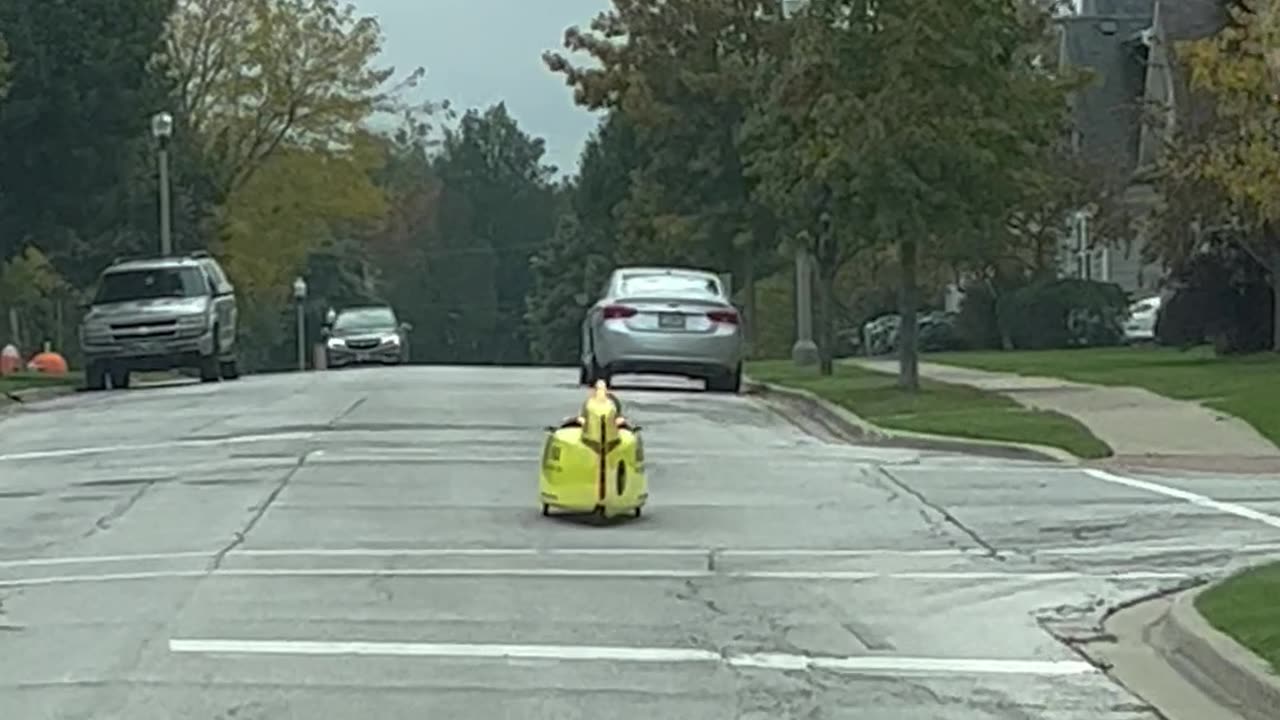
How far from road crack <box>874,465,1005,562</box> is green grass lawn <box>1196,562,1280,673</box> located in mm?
2318

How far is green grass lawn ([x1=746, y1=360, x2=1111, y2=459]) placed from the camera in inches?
937

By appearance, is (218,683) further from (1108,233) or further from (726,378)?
(1108,233)

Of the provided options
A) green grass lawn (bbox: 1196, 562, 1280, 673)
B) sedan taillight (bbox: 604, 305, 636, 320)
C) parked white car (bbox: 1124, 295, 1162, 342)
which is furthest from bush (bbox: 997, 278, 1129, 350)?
green grass lawn (bbox: 1196, 562, 1280, 673)

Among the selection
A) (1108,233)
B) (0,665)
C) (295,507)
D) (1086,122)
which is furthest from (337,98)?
(0,665)

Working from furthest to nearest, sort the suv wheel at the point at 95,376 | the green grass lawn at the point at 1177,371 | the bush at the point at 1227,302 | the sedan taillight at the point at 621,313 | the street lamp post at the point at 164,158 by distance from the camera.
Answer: the street lamp post at the point at 164,158 → the suv wheel at the point at 95,376 → the bush at the point at 1227,302 → the sedan taillight at the point at 621,313 → the green grass lawn at the point at 1177,371

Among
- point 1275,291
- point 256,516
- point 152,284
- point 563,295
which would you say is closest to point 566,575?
point 256,516

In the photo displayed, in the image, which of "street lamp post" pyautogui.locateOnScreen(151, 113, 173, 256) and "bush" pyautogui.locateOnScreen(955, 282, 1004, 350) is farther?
"bush" pyautogui.locateOnScreen(955, 282, 1004, 350)

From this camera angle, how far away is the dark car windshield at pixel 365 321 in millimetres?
55156

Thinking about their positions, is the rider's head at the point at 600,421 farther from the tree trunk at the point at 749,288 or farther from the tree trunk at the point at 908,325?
the tree trunk at the point at 749,288

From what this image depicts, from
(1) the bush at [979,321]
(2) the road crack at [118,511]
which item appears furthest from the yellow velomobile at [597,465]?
(1) the bush at [979,321]

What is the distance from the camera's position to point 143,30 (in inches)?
1811

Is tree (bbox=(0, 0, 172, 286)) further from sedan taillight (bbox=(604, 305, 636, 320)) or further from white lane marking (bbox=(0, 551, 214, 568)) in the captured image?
white lane marking (bbox=(0, 551, 214, 568))

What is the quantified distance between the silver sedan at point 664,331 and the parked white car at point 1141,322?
19005mm

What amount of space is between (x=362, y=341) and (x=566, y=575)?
4039cm
